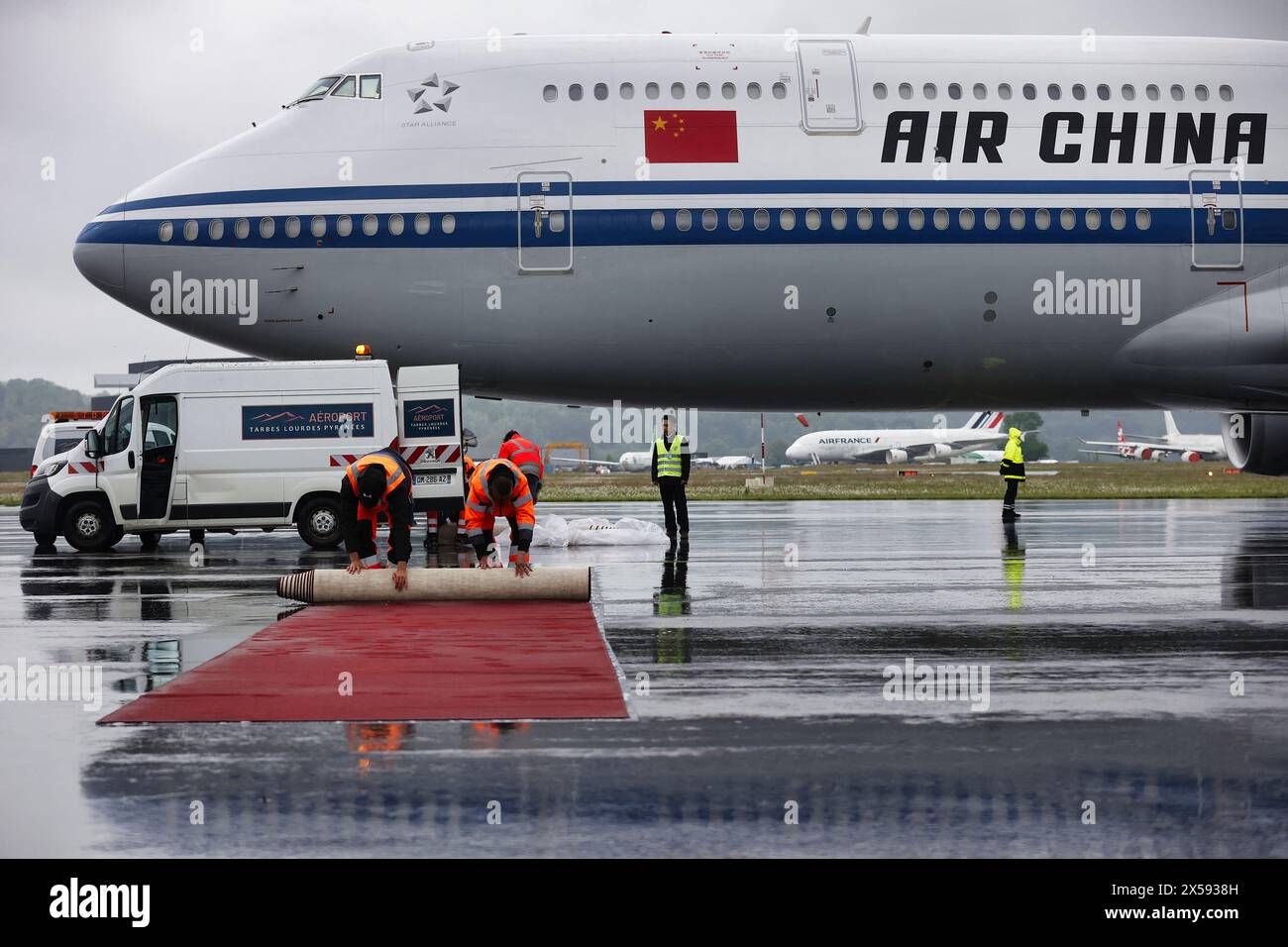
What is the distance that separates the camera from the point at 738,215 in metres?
17.1

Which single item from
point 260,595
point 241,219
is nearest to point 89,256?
point 241,219

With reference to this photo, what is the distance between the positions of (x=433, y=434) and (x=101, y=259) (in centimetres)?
498

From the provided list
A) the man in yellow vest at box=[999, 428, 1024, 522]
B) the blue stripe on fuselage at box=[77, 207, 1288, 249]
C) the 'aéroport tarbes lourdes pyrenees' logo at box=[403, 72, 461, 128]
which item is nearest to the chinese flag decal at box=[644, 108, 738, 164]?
the blue stripe on fuselage at box=[77, 207, 1288, 249]

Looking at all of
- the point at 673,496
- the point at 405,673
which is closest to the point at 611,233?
the point at 673,496

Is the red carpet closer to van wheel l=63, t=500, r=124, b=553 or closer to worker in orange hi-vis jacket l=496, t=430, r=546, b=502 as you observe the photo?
worker in orange hi-vis jacket l=496, t=430, r=546, b=502

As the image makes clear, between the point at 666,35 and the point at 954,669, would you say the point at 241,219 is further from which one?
the point at 954,669

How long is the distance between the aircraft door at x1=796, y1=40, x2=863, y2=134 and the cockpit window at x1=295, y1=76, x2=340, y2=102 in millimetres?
6428

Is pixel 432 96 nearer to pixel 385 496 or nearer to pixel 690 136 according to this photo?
pixel 690 136

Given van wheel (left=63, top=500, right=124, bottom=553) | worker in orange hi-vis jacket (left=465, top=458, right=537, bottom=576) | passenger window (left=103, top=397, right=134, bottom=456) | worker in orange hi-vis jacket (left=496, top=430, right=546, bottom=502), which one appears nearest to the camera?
worker in orange hi-vis jacket (left=465, top=458, right=537, bottom=576)

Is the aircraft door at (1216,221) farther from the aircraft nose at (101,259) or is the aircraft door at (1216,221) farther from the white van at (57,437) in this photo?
the white van at (57,437)

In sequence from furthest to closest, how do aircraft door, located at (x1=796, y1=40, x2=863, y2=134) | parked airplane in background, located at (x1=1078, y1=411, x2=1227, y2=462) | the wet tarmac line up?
1. parked airplane in background, located at (x1=1078, y1=411, x2=1227, y2=462)
2. aircraft door, located at (x1=796, y1=40, x2=863, y2=134)
3. the wet tarmac

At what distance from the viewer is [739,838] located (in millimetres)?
4848

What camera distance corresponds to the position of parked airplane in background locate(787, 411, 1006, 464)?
11850 centimetres

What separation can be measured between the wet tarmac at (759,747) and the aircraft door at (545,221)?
6163 millimetres
